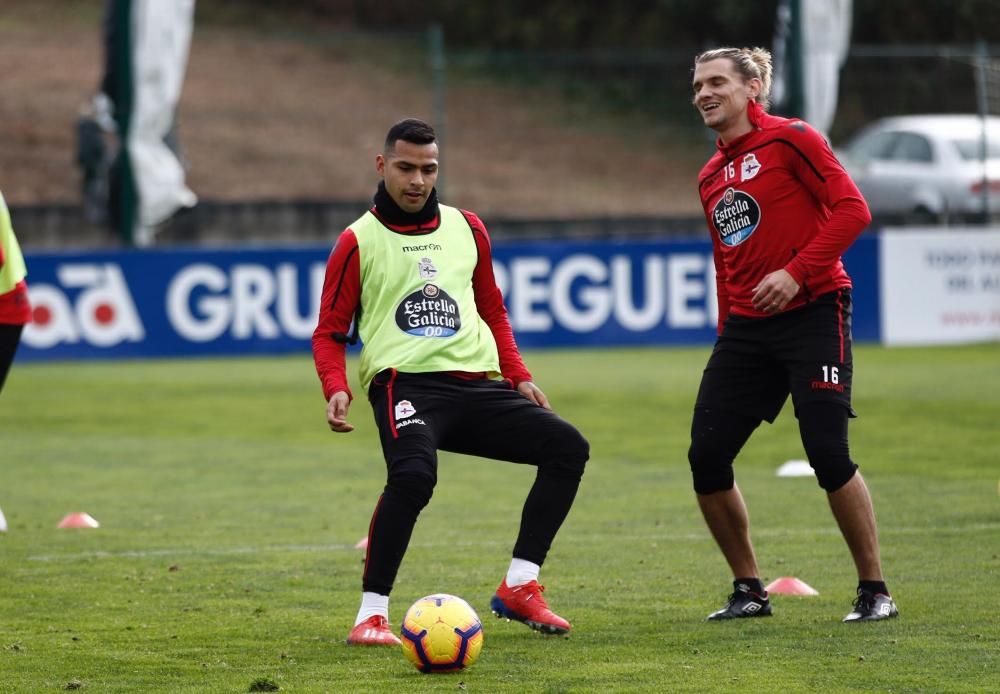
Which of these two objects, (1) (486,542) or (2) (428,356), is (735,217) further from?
(1) (486,542)

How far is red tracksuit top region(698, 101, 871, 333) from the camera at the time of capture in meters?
6.85

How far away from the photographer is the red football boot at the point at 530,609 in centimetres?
667

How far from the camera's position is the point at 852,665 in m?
6.06

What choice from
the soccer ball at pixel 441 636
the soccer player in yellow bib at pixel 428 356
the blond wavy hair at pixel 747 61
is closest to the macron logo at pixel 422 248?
the soccer player in yellow bib at pixel 428 356

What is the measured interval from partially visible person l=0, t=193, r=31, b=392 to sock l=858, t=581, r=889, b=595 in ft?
15.1

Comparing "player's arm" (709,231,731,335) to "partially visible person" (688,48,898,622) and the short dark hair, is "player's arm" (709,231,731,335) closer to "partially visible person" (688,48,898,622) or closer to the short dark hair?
"partially visible person" (688,48,898,622)

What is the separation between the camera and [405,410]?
21.9ft

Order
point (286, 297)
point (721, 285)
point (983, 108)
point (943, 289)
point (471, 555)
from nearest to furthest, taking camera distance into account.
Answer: point (721, 285) → point (471, 555) → point (286, 297) → point (943, 289) → point (983, 108)

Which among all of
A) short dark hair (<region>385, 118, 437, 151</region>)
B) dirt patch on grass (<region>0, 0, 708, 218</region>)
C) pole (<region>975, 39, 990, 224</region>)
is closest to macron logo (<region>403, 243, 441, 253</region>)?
short dark hair (<region>385, 118, 437, 151</region>)

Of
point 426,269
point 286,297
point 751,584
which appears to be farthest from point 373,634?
point 286,297

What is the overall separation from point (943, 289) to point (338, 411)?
1581cm

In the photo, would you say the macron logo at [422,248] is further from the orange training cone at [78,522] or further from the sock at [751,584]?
the orange training cone at [78,522]

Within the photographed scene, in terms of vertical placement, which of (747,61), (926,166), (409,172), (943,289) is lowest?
(943,289)

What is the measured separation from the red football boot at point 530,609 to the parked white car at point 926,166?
55.5 ft
